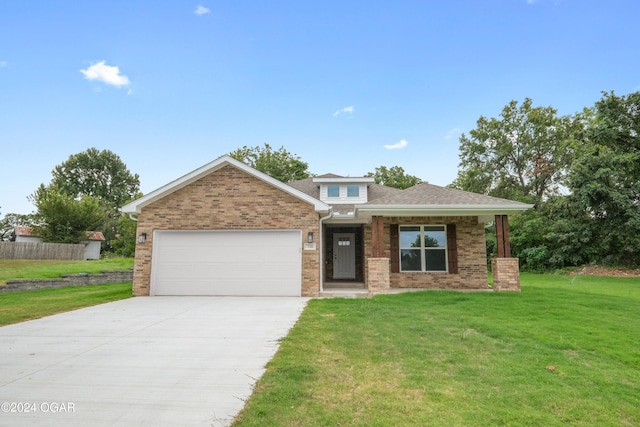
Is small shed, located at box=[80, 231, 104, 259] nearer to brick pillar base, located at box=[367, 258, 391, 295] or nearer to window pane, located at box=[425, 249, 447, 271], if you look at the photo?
brick pillar base, located at box=[367, 258, 391, 295]

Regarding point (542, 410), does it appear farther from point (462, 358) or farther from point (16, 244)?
point (16, 244)

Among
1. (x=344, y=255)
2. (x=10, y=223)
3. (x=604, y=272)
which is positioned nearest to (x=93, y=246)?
(x=10, y=223)

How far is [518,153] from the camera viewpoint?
95.8 ft

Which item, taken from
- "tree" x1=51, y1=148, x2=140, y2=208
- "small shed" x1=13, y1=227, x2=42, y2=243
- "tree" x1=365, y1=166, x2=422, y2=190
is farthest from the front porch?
"tree" x1=51, y1=148, x2=140, y2=208

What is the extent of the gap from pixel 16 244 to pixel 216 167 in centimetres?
2017

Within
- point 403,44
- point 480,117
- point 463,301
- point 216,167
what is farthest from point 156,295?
point 480,117

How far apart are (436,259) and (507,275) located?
227 cm

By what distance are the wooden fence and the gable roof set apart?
17.6 metres

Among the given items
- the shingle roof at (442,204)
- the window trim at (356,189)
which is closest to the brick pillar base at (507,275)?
the shingle roof at (442,204)

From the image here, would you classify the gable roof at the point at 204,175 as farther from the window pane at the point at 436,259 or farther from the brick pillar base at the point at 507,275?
the brick pillar base at the point at 507,275

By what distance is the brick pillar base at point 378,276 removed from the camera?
413 inches

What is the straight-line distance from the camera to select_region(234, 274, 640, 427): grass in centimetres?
289

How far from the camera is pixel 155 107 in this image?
17.3 metres

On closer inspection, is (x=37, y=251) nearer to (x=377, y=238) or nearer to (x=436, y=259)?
(x=377, y=238)
